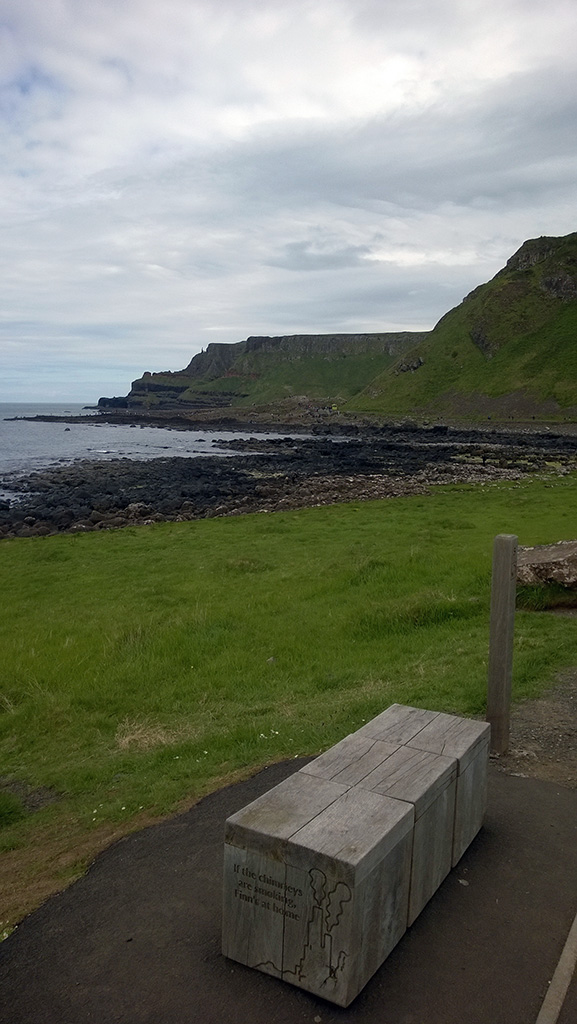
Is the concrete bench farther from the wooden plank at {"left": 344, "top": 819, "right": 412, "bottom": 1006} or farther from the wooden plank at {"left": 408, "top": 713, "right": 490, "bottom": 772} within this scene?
the wooden plank at {"left": 408, "top": 713, "right": 490, "bottom": 772}

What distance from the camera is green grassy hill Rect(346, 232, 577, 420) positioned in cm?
13125

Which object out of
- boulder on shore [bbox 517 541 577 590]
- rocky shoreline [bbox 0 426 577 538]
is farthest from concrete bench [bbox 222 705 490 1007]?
rocky shoreline [bbox 0 426 577 538]

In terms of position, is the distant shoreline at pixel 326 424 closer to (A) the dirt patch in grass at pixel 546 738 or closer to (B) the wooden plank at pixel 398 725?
(A) the dirt patch in grass at pixel 546 738

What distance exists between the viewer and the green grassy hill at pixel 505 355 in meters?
131

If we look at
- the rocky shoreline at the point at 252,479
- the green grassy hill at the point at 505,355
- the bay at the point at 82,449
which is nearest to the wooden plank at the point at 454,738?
the rocky shoreline at the point at 252,479

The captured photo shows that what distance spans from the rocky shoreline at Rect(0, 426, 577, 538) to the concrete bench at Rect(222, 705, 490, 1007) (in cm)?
2767

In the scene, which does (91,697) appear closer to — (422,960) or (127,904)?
(127,904)

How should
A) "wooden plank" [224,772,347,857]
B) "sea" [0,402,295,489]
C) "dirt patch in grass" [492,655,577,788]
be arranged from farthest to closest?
"sea" [0,402,295,489] → "dirt patch in grass" [492,655,577,788] → "wooden plank" [224,772,347,857]

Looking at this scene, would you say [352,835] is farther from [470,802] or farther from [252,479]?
[252,479]

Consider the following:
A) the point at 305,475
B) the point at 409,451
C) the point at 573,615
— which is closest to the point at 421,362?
the point at 409,451

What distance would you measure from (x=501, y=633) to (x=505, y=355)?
509 ft

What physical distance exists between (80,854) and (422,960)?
3.15 meters

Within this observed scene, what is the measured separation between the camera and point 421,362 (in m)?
170

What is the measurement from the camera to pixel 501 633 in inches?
303
